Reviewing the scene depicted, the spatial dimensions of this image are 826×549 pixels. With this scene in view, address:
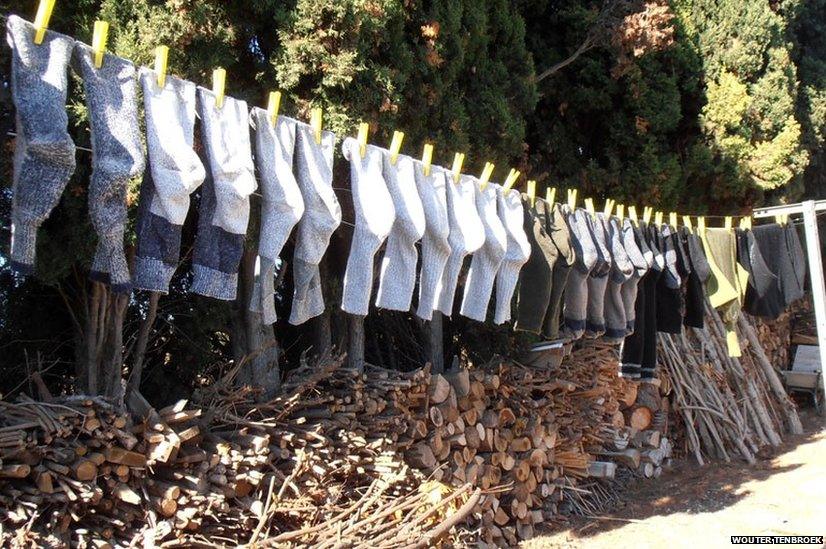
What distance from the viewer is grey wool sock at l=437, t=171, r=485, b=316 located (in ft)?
15.8

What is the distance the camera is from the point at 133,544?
3.87 meters

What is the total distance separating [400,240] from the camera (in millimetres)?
4527

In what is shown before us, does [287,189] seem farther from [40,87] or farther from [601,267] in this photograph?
[601,267]

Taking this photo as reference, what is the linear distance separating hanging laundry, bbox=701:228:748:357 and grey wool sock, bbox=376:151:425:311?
3.73 m

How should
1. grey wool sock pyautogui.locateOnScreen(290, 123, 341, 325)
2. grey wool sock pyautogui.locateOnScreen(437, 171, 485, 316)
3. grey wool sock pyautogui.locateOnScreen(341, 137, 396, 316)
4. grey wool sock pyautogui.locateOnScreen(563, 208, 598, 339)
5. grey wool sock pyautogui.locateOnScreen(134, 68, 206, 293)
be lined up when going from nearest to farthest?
grey wool sock pyautogui.locateOnScreen(134, 68, 206, 293) → grey wool sock pyautogui.locateOnScreen(290, 123, 341, 325) → grey wool sock pyautogui.locateOnScreen(341, 137, 396, 316) → grey wool sock pyautogui.locateOnScreen(437, 171, 485, 316) → grey wool sock pyautogui.locateOnScreen(563, 208, 598, 339)

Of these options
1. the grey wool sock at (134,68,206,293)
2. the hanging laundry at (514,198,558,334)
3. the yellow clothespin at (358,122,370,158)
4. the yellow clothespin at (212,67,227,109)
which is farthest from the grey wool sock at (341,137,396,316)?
the hanging laundry at (514,198,558,334)

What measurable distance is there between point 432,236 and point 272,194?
3.92 feet

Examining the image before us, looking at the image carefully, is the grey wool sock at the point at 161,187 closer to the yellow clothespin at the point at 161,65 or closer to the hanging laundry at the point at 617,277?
the yellow clothespin at the point at 161,65

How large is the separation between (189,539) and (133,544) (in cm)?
32

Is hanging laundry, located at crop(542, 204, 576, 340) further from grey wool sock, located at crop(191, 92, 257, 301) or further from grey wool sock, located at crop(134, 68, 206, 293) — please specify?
grey wool sock, located at crop(134, 68, 206, 293)

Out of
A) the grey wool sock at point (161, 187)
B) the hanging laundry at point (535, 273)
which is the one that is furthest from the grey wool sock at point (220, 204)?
the hanging laundry at point (535, 273)

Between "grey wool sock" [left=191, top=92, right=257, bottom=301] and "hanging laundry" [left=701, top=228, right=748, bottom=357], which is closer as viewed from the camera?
"grey wool sock" [left=191, top=92, right=257, bottom=301]

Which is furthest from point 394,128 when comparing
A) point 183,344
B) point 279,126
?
point 183,344

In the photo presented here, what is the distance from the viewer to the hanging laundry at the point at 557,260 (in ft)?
18.8
